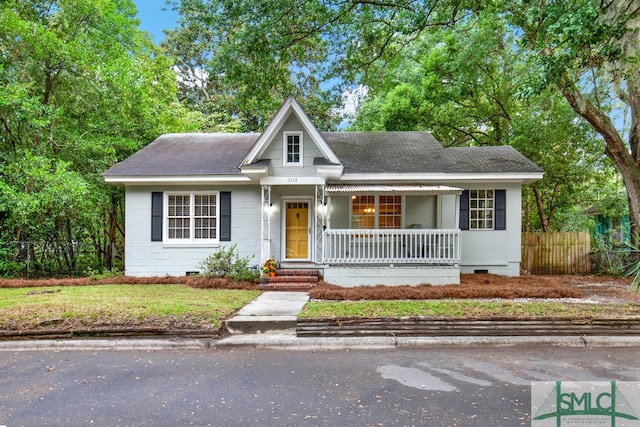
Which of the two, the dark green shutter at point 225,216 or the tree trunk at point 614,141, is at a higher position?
the tree trunk at point 614,141

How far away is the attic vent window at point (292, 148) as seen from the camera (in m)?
11.3

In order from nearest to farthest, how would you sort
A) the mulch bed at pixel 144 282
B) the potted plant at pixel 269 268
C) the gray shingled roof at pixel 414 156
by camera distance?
1. the mulch bed at pixel 144 282
2. the potted plant at pixel 269 268
3. the gray shingled roof at pixel 414 156

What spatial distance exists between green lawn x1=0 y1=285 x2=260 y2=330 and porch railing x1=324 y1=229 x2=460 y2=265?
2.54 meters

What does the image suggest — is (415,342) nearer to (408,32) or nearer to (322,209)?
(322,209)

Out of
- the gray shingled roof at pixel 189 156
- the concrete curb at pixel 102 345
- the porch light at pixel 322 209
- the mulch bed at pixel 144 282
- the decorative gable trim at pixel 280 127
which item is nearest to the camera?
the concrete curb at pixel 102 345

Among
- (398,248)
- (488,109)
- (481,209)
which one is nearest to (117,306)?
(398,248)

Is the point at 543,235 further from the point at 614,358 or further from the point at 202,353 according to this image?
→ the point at 202,353

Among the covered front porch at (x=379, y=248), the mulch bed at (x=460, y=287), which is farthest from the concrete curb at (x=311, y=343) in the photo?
the covered front porch at (x=379, y=248)

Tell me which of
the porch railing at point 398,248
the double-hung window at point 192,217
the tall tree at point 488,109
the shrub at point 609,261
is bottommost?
the shrub at point 609,261

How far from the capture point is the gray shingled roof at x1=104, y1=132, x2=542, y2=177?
461 inches

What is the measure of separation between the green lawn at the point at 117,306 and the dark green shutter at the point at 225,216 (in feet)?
7.69

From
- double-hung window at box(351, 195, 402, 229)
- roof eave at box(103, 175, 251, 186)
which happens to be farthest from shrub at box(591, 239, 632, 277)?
roof eave at box(103, 175, 251, 186)

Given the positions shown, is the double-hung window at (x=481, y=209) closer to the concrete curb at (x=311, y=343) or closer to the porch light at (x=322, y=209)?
the porch light at (x=322, y=209)

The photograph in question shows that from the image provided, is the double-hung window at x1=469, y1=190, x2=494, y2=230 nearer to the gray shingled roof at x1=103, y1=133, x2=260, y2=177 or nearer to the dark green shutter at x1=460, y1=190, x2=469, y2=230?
the dark green shutter at x1=460, y1=190, x2=469, y2=230
